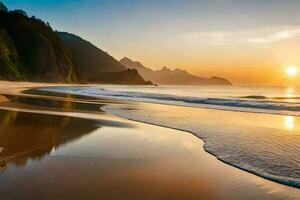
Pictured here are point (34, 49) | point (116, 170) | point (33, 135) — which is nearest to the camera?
point (116, 170)

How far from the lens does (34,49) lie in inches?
5015

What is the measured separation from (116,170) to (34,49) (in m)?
130

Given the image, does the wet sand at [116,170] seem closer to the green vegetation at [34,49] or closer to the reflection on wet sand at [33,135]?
the reflection on wet sand at [33,135]

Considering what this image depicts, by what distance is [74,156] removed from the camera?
8.61 metres

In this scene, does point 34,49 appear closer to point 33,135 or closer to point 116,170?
point 33,135

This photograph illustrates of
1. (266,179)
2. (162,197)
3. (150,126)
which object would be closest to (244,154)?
(266,179)

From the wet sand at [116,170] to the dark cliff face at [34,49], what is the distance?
103345 millimetres

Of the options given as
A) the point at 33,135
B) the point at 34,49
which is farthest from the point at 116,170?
the point at 34,49

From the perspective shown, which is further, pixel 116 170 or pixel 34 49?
pixel 34 49

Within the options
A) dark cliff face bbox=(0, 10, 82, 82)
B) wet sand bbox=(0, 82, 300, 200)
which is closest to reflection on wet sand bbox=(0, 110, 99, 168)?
wet sand bbox=(0, 82, 300, 200)

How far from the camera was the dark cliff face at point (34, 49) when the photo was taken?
115188 millimetres

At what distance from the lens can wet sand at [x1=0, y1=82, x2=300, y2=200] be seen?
5.96 metres

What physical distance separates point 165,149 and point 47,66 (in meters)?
128

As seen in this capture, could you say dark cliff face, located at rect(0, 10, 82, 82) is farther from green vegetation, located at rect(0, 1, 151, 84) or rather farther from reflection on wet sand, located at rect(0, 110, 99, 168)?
reflection on wet sand, located at rect(0, 110, 99, 168)
